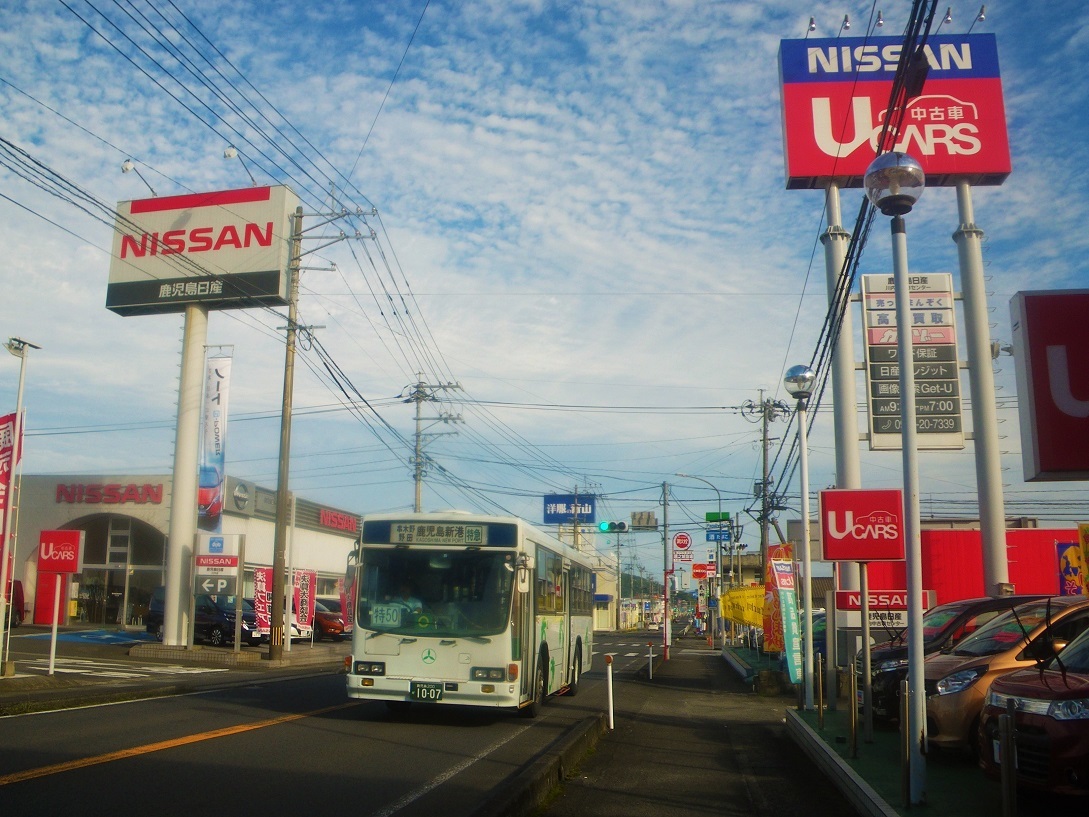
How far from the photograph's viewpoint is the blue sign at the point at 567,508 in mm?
63688

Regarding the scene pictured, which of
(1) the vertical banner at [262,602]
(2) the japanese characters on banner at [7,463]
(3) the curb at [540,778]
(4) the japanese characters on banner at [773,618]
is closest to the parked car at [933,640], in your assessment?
(3) the curb at [540,778]

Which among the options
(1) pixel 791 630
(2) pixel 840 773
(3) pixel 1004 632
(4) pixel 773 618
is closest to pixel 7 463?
(1) pixel 791 630

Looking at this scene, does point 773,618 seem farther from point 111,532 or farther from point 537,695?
point 111,532

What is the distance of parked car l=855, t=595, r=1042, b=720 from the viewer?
13039mm

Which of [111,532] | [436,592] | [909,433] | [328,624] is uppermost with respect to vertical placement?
[111,532]

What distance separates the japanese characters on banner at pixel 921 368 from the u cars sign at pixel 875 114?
8.83 feet

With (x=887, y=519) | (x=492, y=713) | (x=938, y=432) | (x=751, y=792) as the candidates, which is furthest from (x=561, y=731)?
(x=938, y=432)

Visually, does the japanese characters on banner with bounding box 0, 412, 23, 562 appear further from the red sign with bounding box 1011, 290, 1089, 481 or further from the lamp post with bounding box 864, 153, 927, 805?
the red sign with bounding box 1011, 290, 1089, 481

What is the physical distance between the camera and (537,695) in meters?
15.2

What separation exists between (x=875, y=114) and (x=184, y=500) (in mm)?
21938

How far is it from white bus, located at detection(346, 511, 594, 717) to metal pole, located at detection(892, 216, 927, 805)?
20.8 feet

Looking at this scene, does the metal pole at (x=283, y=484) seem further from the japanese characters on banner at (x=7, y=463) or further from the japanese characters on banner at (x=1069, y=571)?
the japanese characters on banner at (x=1069, y=571)

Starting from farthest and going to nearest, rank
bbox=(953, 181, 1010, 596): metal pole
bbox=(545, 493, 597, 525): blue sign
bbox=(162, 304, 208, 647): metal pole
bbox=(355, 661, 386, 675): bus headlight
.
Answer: bbox=(545, 493, 597, 525): blue sign < bbox=(162, 304, 208, 647): metal pole < bbox=(953, 181, 1010, 596): metal pole < bbox=(355, 661, 386, 675): bus headlight

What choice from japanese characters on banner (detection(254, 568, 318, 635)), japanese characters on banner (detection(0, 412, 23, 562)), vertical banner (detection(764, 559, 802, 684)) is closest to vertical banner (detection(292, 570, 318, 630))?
japanese characters on banner (detection(254, 568, 318, 635))
